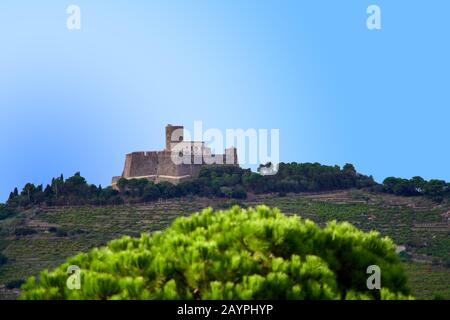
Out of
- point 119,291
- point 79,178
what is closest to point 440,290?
point 79,178

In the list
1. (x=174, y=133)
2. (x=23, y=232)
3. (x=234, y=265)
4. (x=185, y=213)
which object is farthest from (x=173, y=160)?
(x=234, y=265)

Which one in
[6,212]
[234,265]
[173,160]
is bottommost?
[6,212]

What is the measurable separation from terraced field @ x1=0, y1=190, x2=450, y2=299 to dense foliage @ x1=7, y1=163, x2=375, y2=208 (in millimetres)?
1076

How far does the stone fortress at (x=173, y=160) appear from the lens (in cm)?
9181

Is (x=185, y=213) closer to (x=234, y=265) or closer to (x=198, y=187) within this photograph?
(x=198, y=187)

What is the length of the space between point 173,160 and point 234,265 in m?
74.9

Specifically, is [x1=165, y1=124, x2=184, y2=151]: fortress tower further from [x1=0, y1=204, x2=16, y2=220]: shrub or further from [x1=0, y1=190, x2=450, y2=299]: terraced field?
[x1=0, y1=204, x2=16, y2=220]: shrub

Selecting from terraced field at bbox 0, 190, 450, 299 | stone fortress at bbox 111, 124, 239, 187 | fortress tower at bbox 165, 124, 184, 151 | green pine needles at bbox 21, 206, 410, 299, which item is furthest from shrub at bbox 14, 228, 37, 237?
green pine needles at bbox 21, 206, 410, 299

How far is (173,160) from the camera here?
302 ft

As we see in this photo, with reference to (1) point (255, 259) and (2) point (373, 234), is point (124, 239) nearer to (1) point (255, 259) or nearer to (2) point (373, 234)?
(1) point (255, 259)

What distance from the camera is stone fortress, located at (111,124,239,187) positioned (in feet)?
301

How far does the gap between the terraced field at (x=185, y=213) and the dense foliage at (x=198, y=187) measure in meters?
1.08

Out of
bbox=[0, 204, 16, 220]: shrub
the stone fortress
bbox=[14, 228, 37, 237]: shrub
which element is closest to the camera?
bbox=[14, 228, 37, 237]: shrub
